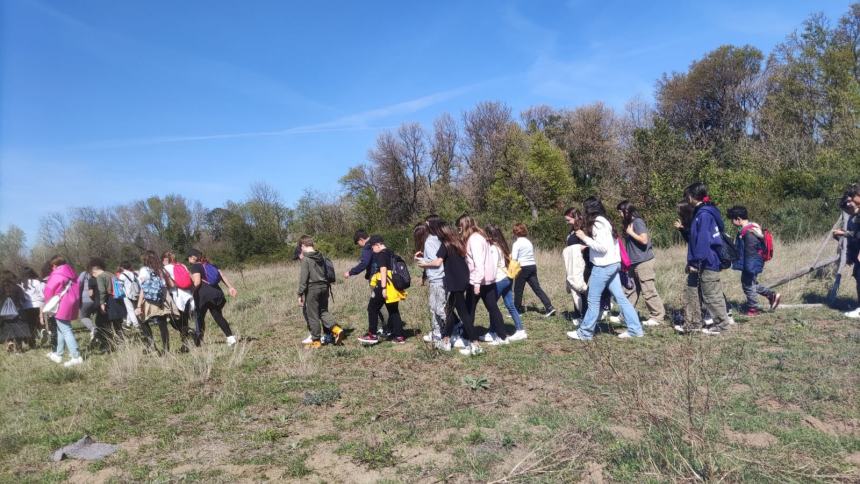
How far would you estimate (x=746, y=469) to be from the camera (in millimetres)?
3160

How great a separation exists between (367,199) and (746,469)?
3822 cm

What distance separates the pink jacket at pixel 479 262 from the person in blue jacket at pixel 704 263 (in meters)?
2.55

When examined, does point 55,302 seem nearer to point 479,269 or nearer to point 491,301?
point 479,269

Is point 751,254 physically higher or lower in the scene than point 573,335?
higher

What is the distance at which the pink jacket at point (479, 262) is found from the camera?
6.82 m

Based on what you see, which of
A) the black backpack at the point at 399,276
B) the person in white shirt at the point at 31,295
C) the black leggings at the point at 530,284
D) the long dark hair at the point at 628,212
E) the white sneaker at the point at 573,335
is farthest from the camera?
the person in white shirt at the point at 31,295

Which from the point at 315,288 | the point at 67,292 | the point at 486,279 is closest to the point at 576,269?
the point at 486,279

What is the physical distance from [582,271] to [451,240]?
2.34 metres

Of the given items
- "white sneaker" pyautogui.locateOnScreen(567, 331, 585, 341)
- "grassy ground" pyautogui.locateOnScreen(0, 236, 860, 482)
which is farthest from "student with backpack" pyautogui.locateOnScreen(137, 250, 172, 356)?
"white sneaker" pyautogui.locateOnScreen(567, 331, 585, 341)

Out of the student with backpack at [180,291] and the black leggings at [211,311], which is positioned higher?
the student with backpack at [180,291]

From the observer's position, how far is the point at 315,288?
793 cm

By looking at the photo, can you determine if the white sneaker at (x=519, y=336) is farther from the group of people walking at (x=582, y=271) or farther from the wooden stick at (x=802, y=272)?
the wooden stick at (x=802, y=272)

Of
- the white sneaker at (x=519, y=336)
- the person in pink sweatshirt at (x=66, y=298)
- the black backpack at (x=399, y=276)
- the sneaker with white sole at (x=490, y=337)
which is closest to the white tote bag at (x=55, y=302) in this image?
the person in pink sweatshirt at (x=66, y=298)

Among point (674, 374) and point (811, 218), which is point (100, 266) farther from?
point (811, 218)
